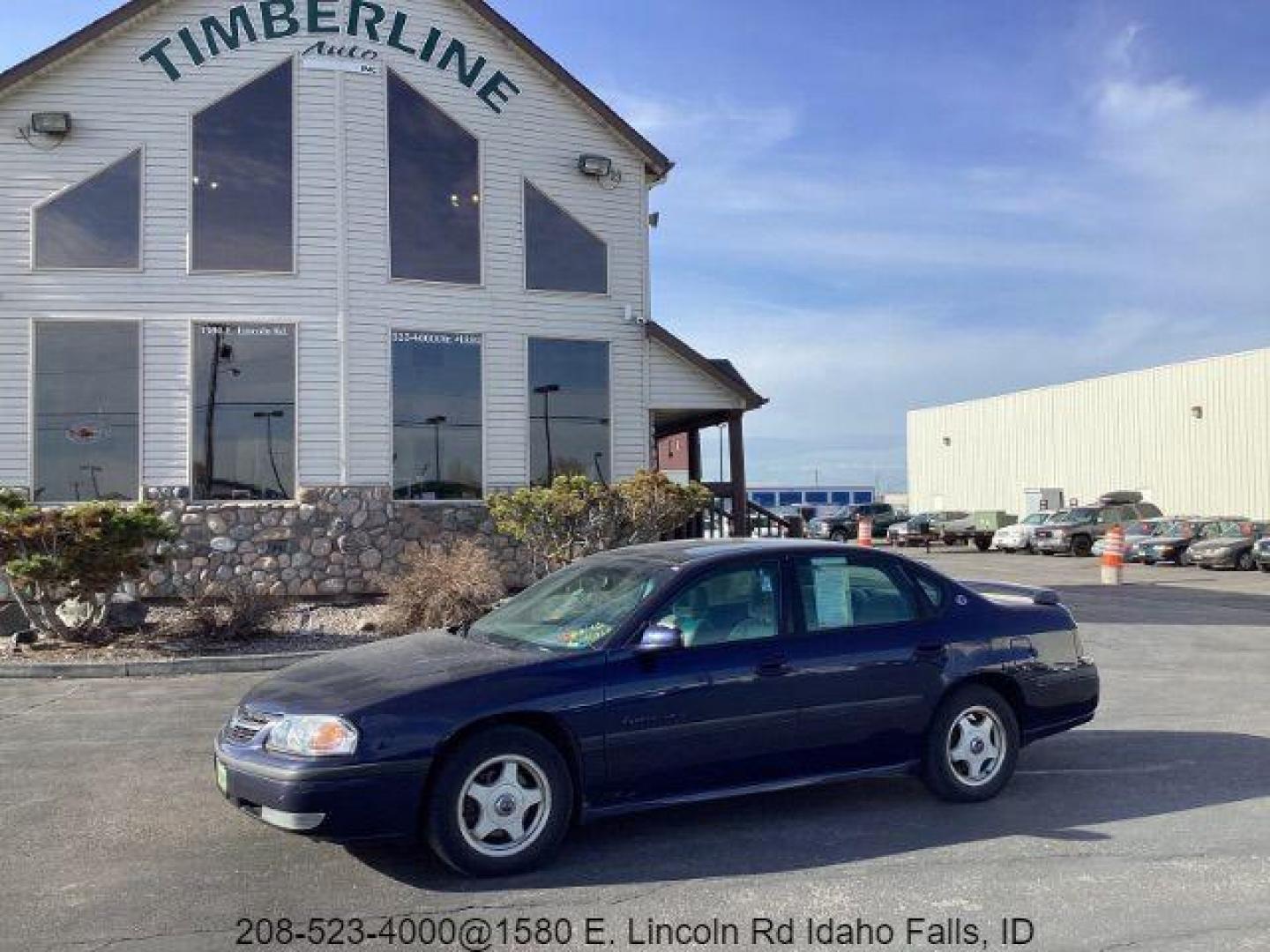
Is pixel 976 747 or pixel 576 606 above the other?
pixel 576 606

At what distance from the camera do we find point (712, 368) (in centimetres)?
1750

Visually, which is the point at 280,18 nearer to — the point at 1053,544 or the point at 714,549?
the point at 714,549

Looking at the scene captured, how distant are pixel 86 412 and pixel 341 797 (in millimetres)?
12118

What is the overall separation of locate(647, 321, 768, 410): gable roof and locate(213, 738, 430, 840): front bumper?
12862 mm

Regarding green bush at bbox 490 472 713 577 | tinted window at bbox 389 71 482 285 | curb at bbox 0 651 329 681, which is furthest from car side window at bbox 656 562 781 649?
tinted window at bbox 389 71 482 285

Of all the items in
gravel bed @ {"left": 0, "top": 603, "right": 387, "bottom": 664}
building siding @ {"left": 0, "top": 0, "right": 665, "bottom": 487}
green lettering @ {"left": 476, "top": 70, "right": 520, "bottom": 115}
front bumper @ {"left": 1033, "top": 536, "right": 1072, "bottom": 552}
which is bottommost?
gravel bed @ {"left": 0, "top": 603, "right": 387, "bottom": 664}

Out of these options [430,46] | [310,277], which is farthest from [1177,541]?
[310,277]

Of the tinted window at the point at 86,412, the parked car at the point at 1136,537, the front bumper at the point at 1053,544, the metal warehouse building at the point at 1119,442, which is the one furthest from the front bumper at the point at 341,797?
the metal warehouse building at the point at 1119,442

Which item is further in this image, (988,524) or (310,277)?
(988,524)

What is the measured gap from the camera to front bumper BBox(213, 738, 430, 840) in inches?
191

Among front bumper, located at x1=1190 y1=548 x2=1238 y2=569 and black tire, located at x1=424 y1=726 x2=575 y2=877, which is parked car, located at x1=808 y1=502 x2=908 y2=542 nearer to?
front bumper, located at x1=1190 y1=548 x2=1238 y2=569

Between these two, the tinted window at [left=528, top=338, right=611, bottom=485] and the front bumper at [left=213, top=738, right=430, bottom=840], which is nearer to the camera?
the front bumper at [left=213, top=738, right=430, bottom=840]

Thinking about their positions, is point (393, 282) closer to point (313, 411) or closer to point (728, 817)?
point (313, 411)

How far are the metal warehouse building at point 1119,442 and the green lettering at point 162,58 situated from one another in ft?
101
